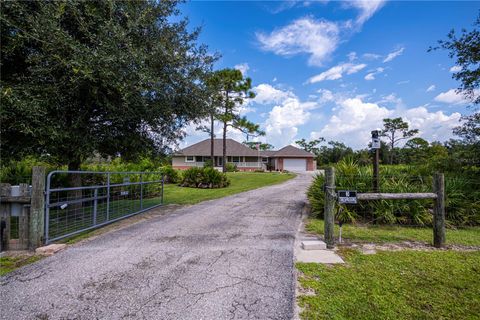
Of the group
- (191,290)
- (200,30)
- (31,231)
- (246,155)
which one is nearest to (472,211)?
(191,290)

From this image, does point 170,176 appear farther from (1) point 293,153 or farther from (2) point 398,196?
(1) point 293,153

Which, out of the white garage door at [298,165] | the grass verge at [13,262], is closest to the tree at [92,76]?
the grass verge at [13,262]

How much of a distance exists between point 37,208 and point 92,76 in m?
2.76

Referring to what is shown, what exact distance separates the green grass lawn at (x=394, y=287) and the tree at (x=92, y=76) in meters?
5.09

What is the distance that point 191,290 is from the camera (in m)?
2.69

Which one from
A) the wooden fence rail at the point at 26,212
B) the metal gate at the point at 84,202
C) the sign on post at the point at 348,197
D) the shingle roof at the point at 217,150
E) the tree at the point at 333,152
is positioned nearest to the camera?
the wooden fence rail at the point at 26,212

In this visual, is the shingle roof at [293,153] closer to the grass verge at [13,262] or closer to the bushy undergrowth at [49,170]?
the bushy undergrowth at [49,170]

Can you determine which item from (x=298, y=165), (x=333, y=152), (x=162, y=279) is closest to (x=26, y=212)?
(x=162, y=279)

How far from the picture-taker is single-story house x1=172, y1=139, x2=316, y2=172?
3438cm

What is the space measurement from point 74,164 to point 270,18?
10.2 m

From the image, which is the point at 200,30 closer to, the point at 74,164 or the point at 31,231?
the point at 74,164

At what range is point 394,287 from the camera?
2.78m

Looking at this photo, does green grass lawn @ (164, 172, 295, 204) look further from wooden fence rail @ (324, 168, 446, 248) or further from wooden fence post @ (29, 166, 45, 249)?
wooden fence rail @ (324, 168, 446, 248)

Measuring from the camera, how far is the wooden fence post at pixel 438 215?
429cm
